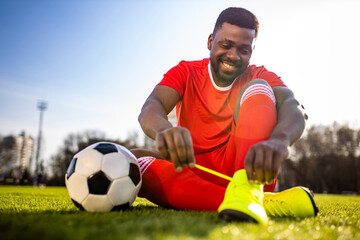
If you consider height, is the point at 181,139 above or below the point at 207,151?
above

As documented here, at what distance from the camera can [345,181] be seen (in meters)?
32.1

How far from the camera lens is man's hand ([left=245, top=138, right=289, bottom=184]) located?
1.41 m

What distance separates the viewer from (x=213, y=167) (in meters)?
2.44

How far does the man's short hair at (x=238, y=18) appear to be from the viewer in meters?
2.41

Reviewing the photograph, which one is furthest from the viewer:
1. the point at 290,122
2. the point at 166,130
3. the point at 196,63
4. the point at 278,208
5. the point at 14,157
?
the point at 14,157

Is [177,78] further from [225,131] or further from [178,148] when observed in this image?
[178,148]

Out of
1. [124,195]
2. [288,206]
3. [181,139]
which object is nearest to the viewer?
[181,139]

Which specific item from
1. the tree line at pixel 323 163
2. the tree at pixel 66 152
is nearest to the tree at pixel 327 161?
the tree line at pixel 323 163

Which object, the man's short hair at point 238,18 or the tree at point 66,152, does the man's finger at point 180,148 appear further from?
the tree at point 66,152

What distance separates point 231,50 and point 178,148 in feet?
4.35

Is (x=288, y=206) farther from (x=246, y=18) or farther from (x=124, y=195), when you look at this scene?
(x=246, y=18)

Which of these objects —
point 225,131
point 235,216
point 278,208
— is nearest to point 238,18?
point 225,131

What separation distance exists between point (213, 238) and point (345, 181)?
3700 centimetres

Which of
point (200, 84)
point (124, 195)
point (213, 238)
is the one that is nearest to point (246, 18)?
point (200, 84)
